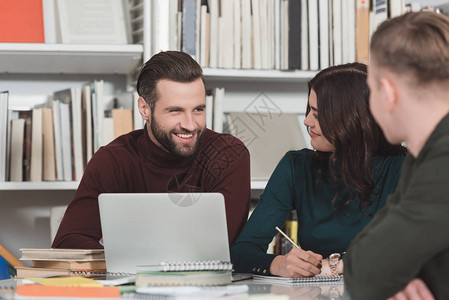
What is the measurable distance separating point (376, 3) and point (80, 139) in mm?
1211

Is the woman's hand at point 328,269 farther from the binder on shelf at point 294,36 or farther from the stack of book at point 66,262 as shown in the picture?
the binder on shelf at point 294,36

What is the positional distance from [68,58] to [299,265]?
1.28 m

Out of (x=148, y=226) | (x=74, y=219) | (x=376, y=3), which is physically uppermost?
(x=376, y=3)

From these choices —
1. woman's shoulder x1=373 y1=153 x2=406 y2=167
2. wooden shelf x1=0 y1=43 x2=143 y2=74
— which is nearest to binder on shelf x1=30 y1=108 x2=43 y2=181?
wooden shelf x1=0 y1=43 x2=143 y2=74

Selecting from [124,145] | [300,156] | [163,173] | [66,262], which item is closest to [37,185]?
[124,145]

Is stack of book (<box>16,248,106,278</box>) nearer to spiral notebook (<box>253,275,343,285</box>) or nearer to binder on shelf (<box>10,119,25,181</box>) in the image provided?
spiral notebook (<box>253,275,343,285</box>)

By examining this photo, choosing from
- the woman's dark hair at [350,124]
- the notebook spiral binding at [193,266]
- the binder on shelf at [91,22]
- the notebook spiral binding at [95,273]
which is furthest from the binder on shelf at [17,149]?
the notebook spiral binding at [193,266]

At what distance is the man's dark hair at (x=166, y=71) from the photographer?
→ 1.97m

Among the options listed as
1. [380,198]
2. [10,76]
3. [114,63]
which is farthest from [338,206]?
[10,76]

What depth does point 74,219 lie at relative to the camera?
72.3 inches

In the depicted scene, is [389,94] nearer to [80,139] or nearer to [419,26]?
[419,26]

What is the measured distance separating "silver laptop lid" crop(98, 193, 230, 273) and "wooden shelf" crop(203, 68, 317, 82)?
3.46ft

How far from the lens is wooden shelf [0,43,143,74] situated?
2168mm

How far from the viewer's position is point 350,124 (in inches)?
63.2
